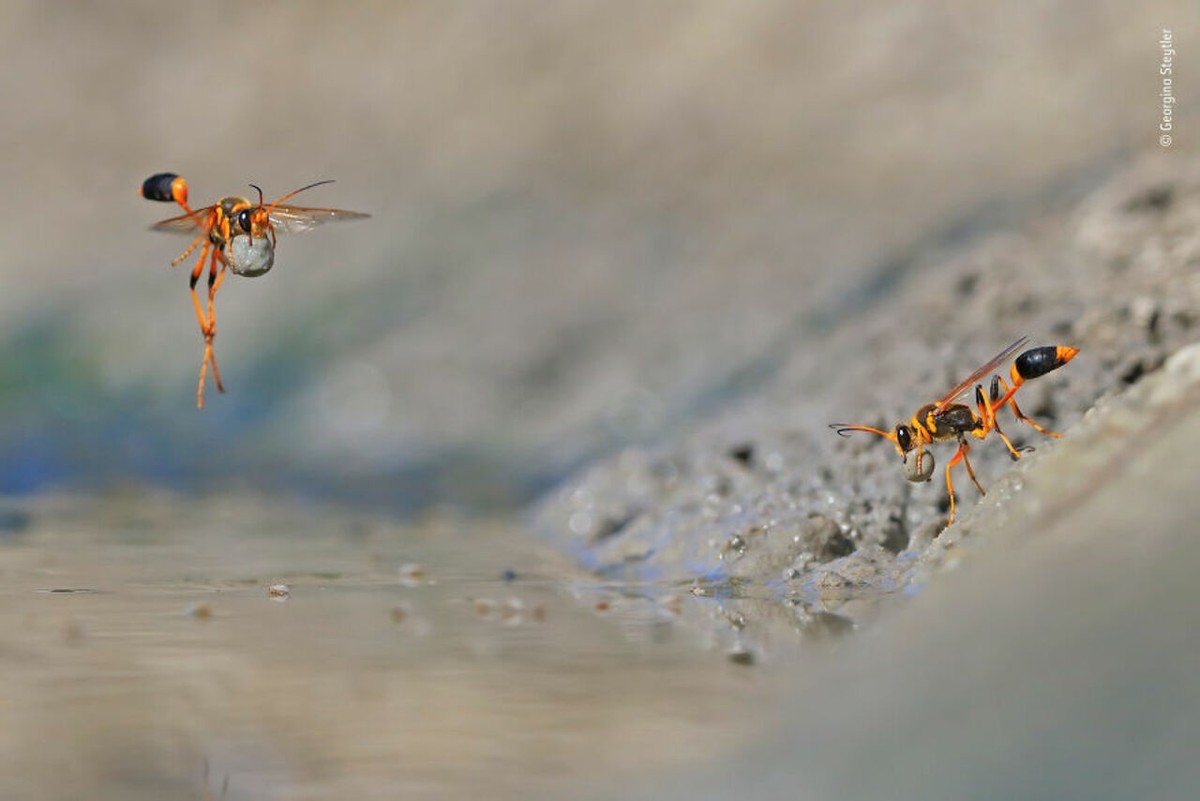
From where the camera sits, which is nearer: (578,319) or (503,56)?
(578,319)

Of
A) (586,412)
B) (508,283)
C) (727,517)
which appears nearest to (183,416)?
(508,283)

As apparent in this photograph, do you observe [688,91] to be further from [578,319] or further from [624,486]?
[624,486]

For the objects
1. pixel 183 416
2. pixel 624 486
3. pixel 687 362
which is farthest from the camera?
pixel 183 416

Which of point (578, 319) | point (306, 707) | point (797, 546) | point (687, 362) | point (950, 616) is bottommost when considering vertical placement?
point (950, 616)

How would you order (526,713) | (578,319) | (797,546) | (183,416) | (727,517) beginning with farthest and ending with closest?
(183,416) → (578,319) → (727,517) → (797,546) → (526,713)

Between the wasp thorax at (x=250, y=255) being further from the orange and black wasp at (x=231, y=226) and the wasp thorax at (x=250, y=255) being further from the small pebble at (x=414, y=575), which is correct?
the small pebble at (x=414, y=575)

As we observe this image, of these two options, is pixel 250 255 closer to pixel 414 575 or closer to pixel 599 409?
pixel 414 575

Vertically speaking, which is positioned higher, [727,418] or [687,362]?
[687,362]
